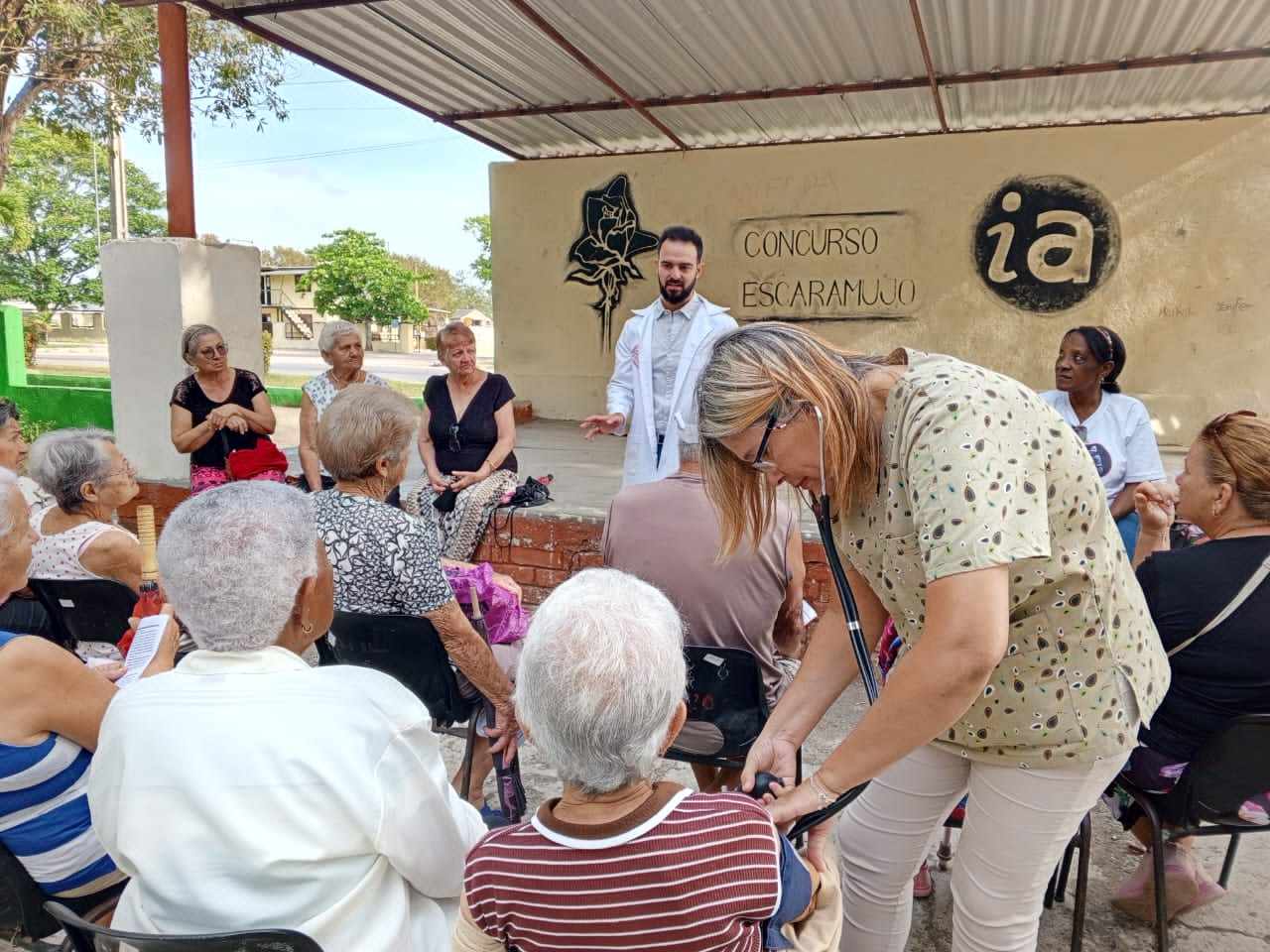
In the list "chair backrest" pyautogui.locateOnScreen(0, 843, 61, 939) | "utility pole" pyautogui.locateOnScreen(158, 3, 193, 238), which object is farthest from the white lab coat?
"utility pole" pyautogui.locateOnScreen(158, 3, 193, 238)

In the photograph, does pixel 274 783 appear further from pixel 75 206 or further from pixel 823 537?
pixel 75 206

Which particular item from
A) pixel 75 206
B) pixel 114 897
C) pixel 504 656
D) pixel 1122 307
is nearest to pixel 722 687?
pixel 504 656

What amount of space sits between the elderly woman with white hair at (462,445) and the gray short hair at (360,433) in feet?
5.68

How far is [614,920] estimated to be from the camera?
1.15 m

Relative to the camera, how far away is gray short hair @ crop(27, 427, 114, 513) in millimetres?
2723

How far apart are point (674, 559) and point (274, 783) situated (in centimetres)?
133

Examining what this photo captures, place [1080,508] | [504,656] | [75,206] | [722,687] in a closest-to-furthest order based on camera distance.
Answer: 1. [1080,508]
2. [722,687]
3. [504,656]
4. [75,206]

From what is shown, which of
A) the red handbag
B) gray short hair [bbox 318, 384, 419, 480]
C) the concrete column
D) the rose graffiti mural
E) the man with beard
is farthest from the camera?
the rose graffiti mural

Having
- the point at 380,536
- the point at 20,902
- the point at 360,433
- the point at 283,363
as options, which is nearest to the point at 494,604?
the point at 380,536

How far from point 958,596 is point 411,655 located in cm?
170

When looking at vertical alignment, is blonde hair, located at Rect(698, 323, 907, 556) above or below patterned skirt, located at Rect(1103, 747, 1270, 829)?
above

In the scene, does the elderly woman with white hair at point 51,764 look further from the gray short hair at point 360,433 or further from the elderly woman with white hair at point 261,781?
the gray short hair at point 360,433

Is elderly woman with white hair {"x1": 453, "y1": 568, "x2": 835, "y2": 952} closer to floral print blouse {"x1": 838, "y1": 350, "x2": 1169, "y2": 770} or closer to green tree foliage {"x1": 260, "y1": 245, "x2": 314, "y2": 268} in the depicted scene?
floral print blouse {"x1": 838, "y1": 350, "x2": 1169, "y2": 770}

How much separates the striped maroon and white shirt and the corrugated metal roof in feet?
17.7
